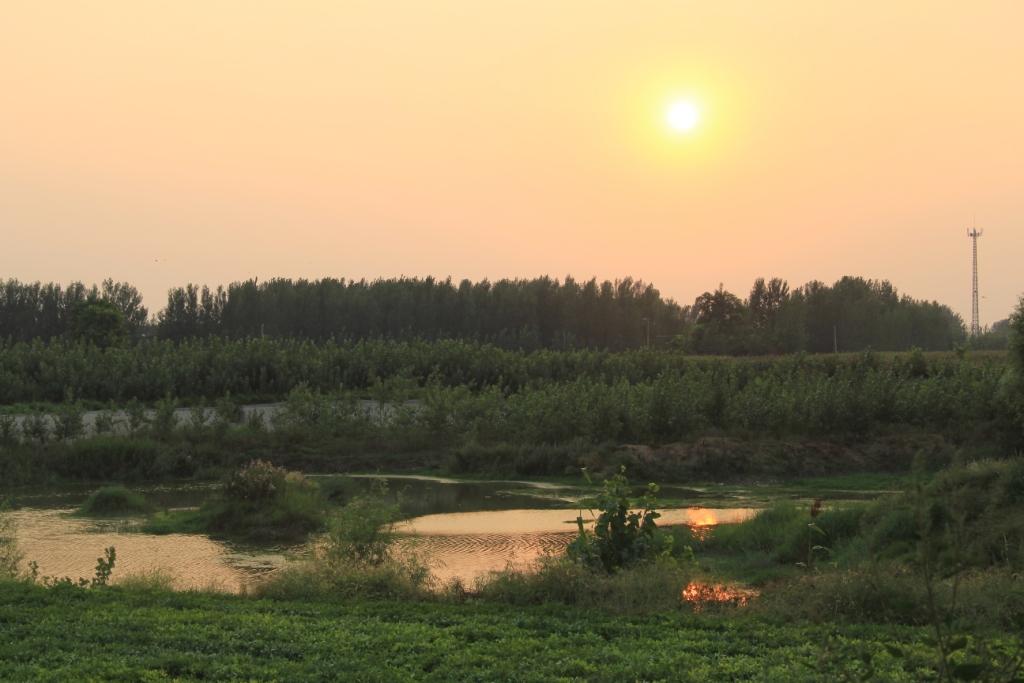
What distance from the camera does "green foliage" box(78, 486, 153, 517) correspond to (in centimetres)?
2323

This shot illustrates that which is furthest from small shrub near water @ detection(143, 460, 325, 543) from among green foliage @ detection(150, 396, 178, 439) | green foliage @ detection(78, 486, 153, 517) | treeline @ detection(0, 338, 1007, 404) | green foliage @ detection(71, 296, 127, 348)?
green foliage @ detection(71, 296, 127, 348)

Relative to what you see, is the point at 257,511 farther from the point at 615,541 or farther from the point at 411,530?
the point at 615,541

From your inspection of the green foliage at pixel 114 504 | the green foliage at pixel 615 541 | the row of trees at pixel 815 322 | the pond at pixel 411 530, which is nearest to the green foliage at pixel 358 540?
the pond at pixel 411 530

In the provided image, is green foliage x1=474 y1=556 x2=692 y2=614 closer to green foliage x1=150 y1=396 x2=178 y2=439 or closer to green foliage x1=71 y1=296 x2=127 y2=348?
green foliage x1=150 y1=396 x2=178 y2=439

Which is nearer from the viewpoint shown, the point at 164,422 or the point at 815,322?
the point at 164,422

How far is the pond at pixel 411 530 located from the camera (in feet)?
53.0

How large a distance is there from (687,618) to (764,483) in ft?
66.2

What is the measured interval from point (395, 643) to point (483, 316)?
83190 mm

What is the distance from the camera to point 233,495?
21062mm

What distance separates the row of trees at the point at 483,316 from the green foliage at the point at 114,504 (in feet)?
203

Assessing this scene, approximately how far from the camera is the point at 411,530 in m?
20.3

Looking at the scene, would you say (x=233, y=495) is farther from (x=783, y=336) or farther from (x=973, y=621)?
(x=783, y=336)

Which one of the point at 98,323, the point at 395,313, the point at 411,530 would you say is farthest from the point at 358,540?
the point at 395,313

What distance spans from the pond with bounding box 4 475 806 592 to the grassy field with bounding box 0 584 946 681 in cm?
260
